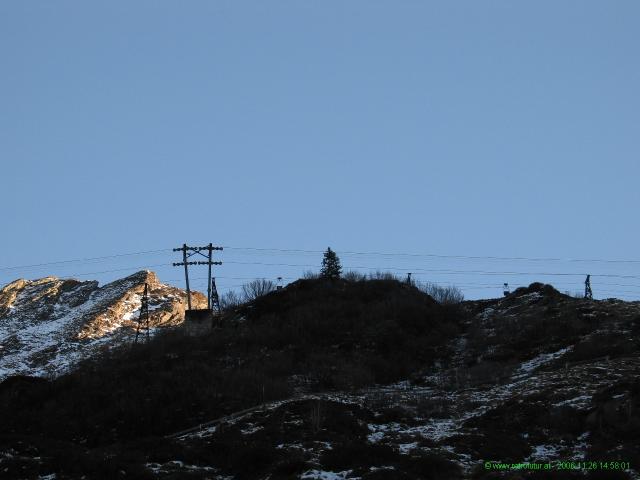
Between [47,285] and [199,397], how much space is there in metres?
120

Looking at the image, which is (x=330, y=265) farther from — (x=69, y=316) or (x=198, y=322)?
(x=69, y=316)

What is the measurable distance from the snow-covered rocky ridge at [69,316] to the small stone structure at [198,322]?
43735mm

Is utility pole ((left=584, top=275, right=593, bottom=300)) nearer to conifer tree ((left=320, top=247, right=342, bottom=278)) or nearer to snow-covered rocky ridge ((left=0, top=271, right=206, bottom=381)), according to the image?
conifer tree ((left=320, top=247, right=342, bottom=278))

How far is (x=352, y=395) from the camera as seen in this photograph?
120ft

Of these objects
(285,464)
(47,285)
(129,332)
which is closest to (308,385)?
(285,464)

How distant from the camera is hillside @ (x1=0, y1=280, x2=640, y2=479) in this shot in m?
25.1

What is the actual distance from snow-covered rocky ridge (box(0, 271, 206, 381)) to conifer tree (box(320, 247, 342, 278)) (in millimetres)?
39003

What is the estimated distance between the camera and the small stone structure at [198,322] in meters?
58.1

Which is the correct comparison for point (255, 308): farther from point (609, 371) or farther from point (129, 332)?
point (129, 332)

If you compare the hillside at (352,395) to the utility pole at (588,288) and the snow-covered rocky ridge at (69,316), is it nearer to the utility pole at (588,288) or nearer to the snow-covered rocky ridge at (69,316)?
the utility pole at (588,288)

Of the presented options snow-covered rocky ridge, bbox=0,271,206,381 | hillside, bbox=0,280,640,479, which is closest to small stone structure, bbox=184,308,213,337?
hillside, bbox=0,280,640,479

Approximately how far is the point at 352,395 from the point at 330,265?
35216mm

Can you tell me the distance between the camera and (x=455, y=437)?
91.2 ft

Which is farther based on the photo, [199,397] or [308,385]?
[308,385]
